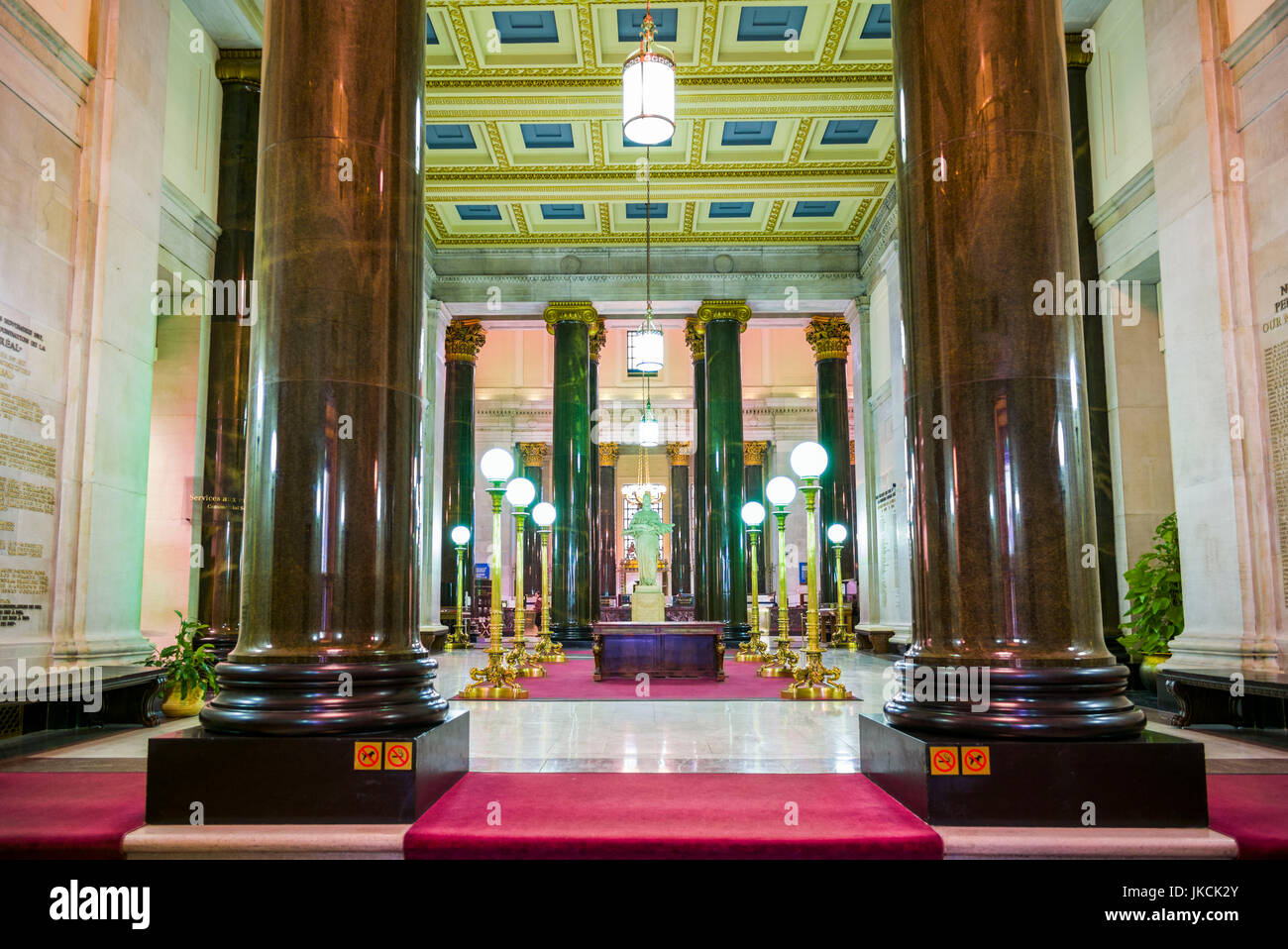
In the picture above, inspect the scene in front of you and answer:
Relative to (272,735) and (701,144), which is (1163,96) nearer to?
(701,144)

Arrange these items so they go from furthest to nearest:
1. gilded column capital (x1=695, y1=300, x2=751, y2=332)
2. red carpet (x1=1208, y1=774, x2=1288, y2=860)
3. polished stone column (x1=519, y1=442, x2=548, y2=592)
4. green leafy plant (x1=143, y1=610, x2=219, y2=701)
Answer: polished stone column (x1=519, y1=442, x2=548, y2=592) < gilded column capital (x1=695, y1=300, x2=751, y2=332) < green leafy plant (x1=143, y1=610, x2=219, y2=701) < red carpet (x1=1208, y1=774, x2=1288, y2=860)

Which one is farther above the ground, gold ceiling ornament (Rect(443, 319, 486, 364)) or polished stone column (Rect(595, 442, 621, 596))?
gold ceiling ornament (Rect(443, 319, 486, 364))

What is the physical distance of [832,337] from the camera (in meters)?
22.0

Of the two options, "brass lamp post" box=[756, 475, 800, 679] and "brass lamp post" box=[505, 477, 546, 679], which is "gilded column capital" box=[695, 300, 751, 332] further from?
"brass lamp post" box=[505, 477, 546, 679]

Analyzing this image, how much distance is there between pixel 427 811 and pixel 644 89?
6816 millimetres

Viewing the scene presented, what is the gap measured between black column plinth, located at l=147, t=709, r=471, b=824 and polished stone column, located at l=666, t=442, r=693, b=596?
29386 millimetres

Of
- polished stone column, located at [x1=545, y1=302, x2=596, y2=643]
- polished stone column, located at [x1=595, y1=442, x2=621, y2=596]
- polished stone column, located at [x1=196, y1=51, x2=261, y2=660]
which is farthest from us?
polished stone column, located at [x1=595, y1=442, x2=621, y2=596]

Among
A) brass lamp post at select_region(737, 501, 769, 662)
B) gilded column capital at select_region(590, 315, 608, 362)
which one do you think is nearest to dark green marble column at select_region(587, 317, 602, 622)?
gilded column capital at select_region(590, 315, 608, 362)

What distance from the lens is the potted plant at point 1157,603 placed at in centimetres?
873

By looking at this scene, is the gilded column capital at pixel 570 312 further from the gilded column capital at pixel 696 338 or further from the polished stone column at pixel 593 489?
the gilded column capital at pixel 696 338

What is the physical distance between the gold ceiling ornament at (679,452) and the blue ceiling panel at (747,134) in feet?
65.7

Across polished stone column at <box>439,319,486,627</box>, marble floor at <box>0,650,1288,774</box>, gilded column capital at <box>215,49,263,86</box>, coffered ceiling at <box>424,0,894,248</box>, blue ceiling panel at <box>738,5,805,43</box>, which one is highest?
blue ceiling panel at <box>738,5,805,43</box>

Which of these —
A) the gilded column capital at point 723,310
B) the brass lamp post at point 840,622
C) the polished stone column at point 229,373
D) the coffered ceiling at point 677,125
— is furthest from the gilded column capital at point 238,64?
the brass lamp post at point 840,622

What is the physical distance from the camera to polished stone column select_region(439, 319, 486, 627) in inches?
846
